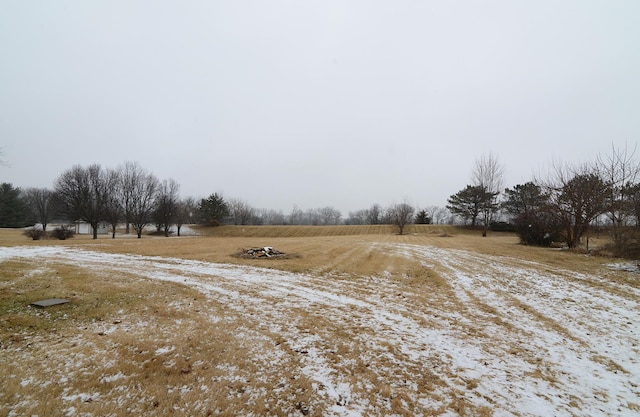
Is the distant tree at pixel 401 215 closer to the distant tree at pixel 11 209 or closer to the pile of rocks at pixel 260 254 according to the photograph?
the pile of rocks at pixel 260 254

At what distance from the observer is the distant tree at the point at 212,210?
6291 centimetres

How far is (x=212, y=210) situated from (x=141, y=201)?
18.2 metres

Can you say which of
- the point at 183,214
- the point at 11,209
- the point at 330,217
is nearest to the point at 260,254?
the point at 183,214

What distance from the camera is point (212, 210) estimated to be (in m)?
63.1

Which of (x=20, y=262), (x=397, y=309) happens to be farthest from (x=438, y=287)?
(x=20, y=262)

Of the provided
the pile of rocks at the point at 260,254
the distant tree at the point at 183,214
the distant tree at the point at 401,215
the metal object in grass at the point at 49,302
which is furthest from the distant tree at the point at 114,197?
the distant tree at the point at 401,215

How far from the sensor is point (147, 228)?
6081 cm

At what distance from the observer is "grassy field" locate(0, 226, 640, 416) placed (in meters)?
A: 3.45

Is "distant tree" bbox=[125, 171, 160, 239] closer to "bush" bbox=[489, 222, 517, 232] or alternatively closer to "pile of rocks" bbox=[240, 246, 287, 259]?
"pile of rocks" bbox=[240, 246, 287, 259]

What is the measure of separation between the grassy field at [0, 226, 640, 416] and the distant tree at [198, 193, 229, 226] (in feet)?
180

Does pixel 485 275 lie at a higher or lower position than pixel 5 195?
lower

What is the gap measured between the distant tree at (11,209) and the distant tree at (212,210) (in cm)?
3152

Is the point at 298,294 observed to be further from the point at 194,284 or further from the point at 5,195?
the point at 5,195

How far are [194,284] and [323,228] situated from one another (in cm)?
5195
